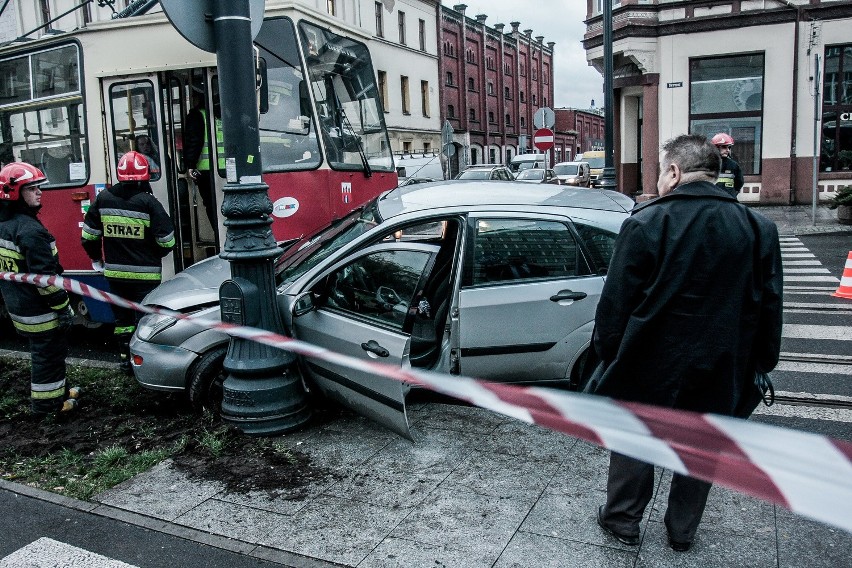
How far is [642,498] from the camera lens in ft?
11.2

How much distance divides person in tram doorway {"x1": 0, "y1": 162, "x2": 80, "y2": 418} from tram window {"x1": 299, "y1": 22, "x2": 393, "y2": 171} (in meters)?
2.85

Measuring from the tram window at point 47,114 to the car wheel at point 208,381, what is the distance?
3.94 m

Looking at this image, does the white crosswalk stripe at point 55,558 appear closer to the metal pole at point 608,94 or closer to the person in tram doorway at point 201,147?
the person in tram doorway at point 201,147

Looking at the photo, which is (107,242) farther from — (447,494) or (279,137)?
(447,494)

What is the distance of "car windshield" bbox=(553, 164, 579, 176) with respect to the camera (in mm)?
33219

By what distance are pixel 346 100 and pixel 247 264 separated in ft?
11.6

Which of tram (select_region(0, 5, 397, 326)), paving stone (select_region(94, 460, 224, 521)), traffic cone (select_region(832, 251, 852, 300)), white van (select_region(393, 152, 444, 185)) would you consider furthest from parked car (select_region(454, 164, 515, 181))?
paving stone (select_region(94, 460, 224, 521))

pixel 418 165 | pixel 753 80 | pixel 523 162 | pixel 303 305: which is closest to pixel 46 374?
pixel 303 305

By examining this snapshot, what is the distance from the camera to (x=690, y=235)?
2.96 m

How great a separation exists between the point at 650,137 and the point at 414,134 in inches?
836

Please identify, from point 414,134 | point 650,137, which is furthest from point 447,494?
point 414,134

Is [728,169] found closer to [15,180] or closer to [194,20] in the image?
[194,20]

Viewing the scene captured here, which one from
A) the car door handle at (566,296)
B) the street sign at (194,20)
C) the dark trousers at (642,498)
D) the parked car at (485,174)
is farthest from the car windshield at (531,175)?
the dark trousers at (642,498)

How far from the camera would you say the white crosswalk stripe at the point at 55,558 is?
3494 millimetres
